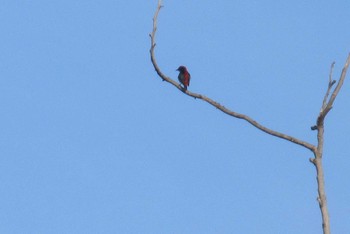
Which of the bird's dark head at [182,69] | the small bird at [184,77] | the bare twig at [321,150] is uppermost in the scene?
the bird's dark head at [182,69]

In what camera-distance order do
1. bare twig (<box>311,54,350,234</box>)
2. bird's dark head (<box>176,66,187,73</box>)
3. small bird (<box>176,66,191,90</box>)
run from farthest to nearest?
bird's dark head (<box>176,66,187,73</box>), small bird (<box>176,66,191,90</box>), bare twig (<box>311,54,350,234</box>)

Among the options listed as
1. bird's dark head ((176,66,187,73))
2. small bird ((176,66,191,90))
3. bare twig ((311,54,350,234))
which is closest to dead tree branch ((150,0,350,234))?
bare twig ((311,54,350,234))

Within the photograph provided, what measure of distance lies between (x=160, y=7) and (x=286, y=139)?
113 inches

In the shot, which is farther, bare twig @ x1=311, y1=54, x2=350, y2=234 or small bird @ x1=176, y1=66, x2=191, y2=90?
small bird @ x1=176, y1=66, x2=191, y2=90

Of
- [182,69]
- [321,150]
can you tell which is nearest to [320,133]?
[321,150]

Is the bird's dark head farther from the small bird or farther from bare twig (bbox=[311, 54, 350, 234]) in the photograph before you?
bare twig (bbox=[311, 54, 350, 234])

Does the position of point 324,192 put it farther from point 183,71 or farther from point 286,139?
point 183,71

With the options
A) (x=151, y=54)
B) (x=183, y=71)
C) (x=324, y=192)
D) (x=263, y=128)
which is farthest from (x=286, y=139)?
(x=183, y=71)

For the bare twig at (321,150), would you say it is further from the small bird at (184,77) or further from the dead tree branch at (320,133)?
the small bird at (184,77)

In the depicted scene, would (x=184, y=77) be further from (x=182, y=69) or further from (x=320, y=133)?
(x=320, y=133)

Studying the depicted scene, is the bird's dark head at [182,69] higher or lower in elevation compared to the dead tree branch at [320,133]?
higher

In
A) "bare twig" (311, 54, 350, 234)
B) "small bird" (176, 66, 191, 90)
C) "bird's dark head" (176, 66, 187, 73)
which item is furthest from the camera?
"bird's dark head" (176, 66, 187, 73)

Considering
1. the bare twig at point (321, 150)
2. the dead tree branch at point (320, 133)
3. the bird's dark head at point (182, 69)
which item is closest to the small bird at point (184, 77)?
the bird's dark head at point (182, 69)

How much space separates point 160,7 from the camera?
714 centimetres
